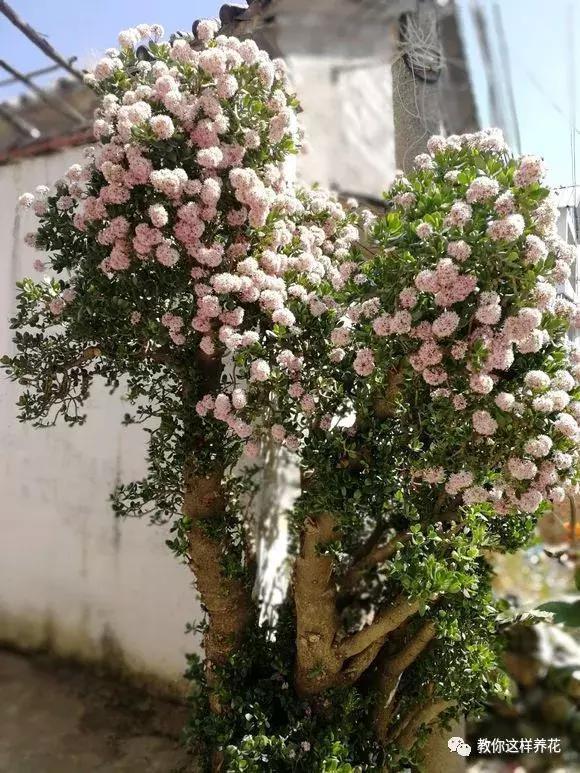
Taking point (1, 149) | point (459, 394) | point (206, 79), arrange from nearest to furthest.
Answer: point (459, 394), point (206, 79), point (1, 149)

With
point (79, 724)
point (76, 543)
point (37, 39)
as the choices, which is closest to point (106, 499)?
point (76, 543)

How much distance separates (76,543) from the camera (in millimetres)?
4871

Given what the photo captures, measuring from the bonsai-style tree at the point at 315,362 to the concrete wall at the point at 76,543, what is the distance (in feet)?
3.97

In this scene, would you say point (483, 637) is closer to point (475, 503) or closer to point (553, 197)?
point (475, 503)

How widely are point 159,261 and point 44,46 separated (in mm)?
2841

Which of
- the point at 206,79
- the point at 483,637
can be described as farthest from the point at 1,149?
the point at 483,637

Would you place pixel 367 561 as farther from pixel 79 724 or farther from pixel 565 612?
pixel 79 724

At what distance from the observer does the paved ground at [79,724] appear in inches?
152

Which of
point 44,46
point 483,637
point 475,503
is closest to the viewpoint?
point 475,503

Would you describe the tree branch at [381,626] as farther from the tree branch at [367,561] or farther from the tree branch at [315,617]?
the tree branch at [367,561]

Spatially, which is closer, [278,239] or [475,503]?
[475,503]

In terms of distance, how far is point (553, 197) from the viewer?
219 centimetres

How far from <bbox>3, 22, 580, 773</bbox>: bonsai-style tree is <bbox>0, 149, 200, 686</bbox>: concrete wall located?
1210mm

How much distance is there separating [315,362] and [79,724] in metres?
3.24
